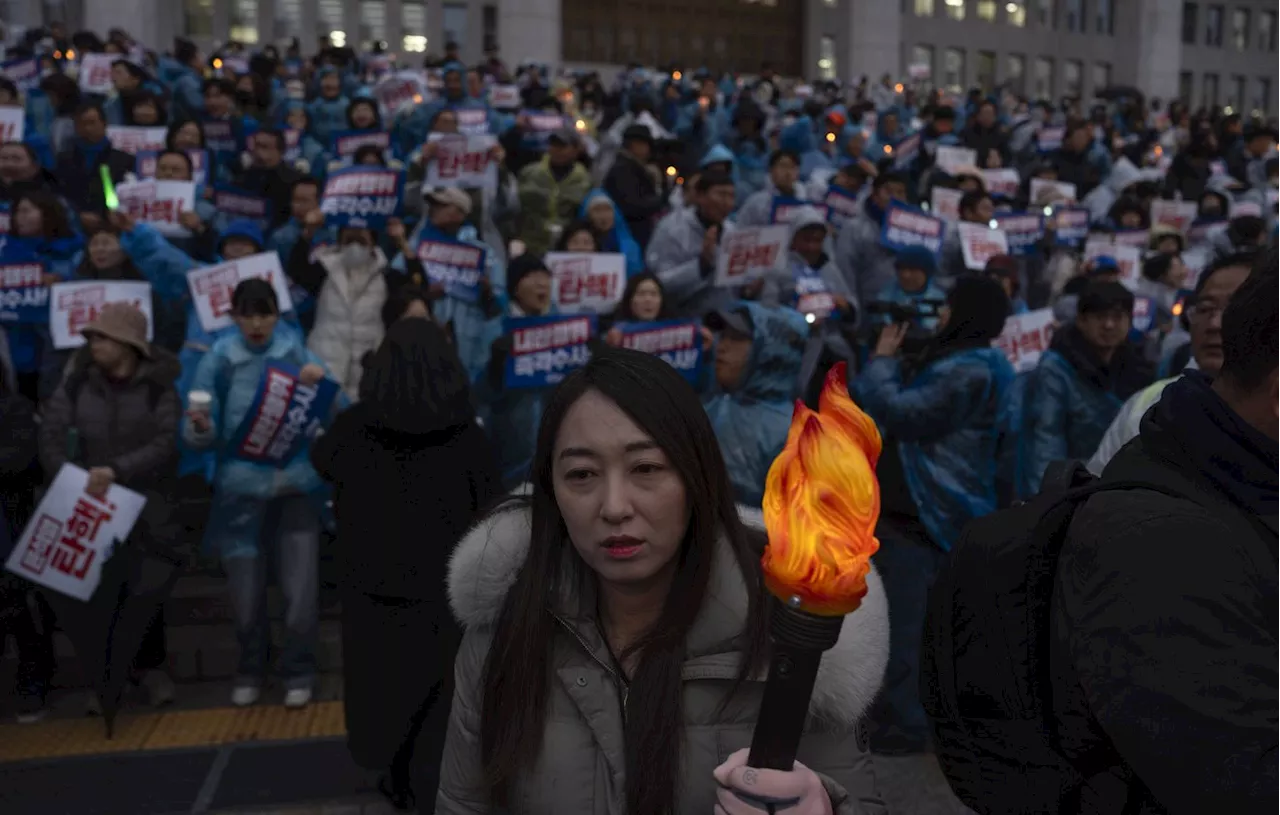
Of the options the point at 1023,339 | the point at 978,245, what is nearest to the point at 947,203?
the point at 978,245

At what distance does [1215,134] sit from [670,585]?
20.3 meters

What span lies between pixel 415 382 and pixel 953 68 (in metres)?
49.6

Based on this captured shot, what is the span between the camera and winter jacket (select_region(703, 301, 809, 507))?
15.9ft

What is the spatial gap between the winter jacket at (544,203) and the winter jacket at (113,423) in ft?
16.0

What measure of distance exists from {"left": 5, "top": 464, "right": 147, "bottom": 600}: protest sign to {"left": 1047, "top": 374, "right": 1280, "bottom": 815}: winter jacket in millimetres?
4521

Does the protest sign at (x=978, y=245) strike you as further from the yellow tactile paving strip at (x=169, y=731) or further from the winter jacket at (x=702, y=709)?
the winter jacket at (x=702, y=709)

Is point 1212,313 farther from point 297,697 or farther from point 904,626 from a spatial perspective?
point 297,697

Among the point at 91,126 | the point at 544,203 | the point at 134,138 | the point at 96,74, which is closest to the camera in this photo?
the point at 91,126

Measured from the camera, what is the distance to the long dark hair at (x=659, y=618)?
5.82 feet

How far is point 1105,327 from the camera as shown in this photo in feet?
15.9

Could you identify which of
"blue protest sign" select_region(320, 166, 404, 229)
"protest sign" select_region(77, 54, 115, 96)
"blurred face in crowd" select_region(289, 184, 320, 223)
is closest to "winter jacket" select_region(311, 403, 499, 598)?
"blue protest sign" select_region(320, 166, 404, 229)

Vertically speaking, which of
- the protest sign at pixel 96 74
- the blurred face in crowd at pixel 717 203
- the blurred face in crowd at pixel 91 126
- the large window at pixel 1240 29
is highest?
the large window at pixel 1240 29

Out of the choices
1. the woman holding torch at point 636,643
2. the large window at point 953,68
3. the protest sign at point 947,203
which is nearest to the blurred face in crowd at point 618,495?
the woman holding torch at point 636,643

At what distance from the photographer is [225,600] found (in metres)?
5.84
